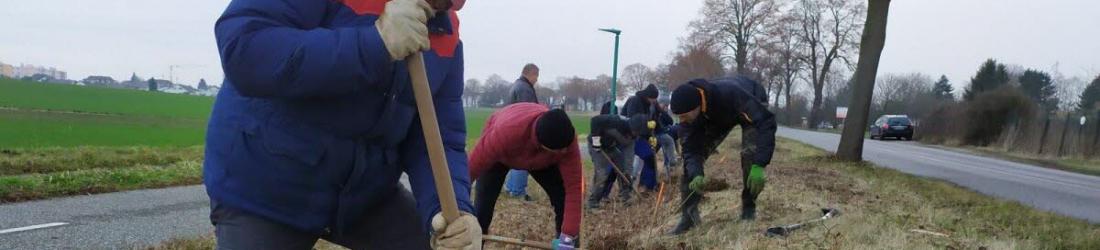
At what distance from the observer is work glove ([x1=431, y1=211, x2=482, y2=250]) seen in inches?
80.7

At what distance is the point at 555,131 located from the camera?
4109 mm

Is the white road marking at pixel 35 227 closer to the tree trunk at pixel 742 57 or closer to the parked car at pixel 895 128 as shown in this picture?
the tree trunk at pixel 742 57

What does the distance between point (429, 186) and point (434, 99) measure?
0.78ft

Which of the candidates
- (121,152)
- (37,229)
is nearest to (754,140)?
(37,229)

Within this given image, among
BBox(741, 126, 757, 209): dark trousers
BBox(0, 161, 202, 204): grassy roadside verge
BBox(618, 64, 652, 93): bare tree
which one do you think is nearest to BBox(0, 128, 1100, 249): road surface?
BBox(0, 161, 202, 204): grassy roadside verge

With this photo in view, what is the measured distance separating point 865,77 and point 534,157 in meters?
10.7

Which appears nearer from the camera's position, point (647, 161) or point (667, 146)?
point (647, 161)

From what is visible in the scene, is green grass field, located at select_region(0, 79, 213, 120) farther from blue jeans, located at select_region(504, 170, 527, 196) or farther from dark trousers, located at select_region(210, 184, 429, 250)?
dark trousers, located at select_region(210, 184, 429, 250)

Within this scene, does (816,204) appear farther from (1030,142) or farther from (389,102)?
(1030,142)

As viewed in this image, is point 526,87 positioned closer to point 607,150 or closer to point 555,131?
point 607,150

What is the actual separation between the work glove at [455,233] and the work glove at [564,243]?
1917mm

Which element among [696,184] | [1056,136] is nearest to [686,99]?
[696,184]

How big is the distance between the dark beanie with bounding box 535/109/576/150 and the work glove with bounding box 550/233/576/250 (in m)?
0.48

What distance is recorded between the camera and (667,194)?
799 cm
